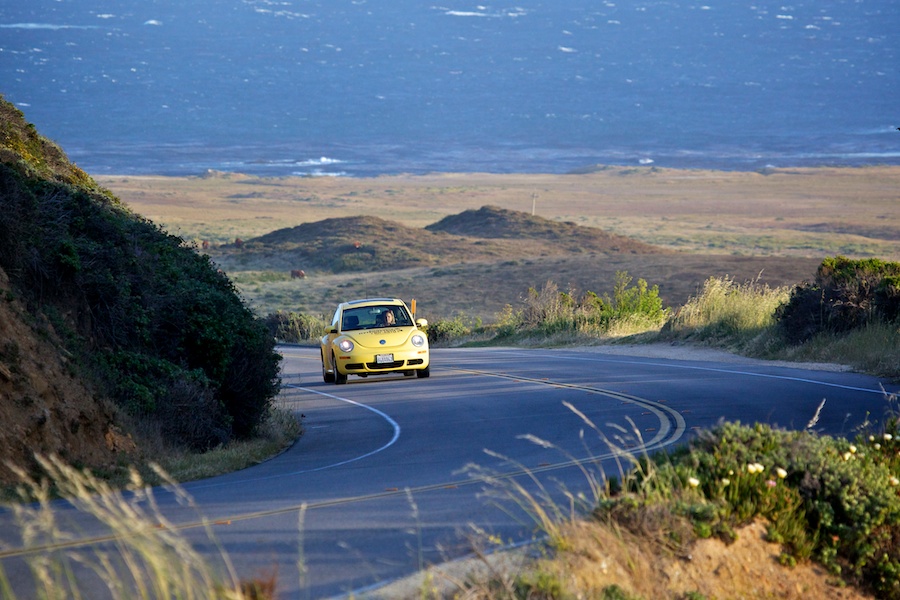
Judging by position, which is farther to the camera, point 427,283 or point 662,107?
point 662,107

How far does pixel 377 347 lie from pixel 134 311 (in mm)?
8172

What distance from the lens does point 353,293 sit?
194 ft

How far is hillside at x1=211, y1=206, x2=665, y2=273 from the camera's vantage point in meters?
73.6

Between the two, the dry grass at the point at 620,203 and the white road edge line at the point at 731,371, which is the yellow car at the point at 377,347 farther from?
the dry grass at the point at 620,203

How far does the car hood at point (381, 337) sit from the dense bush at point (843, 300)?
804cm

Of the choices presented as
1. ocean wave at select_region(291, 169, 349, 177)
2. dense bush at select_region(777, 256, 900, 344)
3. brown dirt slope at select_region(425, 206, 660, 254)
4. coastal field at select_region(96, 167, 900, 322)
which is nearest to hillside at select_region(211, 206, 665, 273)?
brown dirt slope at select_region(425, 206, 660, 254)

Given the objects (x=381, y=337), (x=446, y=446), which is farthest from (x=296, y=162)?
(x=446, y=446)

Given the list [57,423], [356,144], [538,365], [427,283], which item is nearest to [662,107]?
[356,144]

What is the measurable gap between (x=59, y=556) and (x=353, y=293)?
170 feet

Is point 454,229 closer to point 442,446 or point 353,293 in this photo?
point 353,293

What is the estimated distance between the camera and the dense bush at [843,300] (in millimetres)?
22531

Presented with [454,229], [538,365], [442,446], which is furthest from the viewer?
[454,229]

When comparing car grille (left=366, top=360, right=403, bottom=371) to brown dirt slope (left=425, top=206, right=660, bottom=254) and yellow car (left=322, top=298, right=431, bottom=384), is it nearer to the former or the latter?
yellow car (left=322, top=298, right=431, bottom=384)

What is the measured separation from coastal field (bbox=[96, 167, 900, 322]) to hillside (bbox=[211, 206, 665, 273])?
0.88 meters
